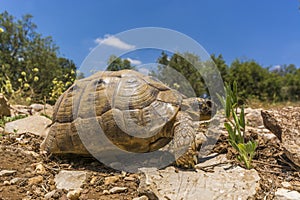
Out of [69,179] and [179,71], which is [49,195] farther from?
[179,71]

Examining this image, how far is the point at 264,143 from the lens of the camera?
3.27 m

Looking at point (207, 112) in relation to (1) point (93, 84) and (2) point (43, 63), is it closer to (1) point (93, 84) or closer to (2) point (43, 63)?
(1) point (93, 84)

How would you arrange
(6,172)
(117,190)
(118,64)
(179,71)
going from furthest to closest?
(179,71) → (118,64) → (6,172) → (117,190)

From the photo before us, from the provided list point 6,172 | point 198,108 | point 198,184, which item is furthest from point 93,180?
point 198,108

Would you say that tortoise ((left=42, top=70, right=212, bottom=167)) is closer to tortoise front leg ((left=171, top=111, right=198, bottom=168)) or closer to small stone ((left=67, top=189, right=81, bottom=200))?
tortoise front leg ((left=171, top=111, right=198, bottom=168))

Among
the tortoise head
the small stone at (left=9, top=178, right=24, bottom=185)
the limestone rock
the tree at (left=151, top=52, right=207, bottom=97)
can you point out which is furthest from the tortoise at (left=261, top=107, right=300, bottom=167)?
the limestone rock

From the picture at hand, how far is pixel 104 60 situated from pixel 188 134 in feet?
4.39

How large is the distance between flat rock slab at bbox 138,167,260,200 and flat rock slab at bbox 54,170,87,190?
61 centimetres

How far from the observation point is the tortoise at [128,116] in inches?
108

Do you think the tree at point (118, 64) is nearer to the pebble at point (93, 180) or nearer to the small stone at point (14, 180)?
the pebble at point (93, 180)

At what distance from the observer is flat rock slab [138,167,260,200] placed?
2055 millimetres

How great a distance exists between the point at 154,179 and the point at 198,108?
1.05m

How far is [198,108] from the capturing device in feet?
9.81

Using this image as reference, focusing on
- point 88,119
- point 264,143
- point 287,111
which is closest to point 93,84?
point 88,119
